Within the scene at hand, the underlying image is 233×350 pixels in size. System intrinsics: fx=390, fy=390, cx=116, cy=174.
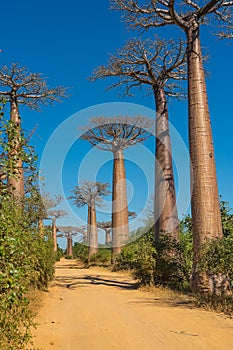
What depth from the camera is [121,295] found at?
7.70m

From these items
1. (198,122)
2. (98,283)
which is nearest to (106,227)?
(98,283)

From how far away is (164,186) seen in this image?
393 inches

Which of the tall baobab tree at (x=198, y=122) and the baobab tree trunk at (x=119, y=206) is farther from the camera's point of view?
the baobab tree trunk at (x=119, y=206)

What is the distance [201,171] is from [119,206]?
11.1 metres

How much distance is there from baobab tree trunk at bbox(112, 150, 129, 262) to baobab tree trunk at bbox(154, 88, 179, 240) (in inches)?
272

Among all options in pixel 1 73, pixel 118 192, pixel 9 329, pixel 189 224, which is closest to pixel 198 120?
pixel 189 224

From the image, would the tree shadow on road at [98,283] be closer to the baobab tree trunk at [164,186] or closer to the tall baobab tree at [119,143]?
the baobab tree trunk at [164,186]

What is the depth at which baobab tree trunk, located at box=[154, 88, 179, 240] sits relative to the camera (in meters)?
9.60

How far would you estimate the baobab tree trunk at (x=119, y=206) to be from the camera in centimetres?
1750

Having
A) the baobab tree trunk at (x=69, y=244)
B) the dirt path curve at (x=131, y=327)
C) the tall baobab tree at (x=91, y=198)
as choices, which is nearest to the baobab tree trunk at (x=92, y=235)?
the tall baobab tree at (x=91, y=198)

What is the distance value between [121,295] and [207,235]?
2359 mm

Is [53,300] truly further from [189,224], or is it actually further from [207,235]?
[189,224]

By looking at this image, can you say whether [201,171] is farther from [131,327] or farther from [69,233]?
[69,233]

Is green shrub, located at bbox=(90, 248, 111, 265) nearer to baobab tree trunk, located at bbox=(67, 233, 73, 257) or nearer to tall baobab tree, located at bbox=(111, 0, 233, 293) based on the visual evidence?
tall baobab tree, located at bbox=(111, 0, 233, 293)
